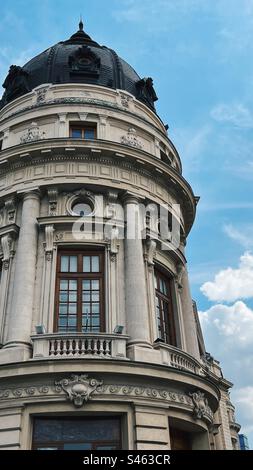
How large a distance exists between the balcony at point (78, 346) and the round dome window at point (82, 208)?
5.93 m

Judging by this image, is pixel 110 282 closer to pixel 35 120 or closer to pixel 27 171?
pixel 27 171

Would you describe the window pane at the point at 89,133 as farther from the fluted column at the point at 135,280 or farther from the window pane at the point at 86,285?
the window pane at the point at 86,285

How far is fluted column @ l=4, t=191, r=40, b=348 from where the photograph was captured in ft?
63.4

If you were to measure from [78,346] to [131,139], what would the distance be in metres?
11.2

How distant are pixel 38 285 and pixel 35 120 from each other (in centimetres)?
925

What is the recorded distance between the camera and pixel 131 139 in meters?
26.0

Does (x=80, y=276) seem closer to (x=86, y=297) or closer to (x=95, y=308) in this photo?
(x=86, y=297)

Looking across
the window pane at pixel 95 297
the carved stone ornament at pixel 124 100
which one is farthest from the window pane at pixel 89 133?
the window pane at pixel 95 297

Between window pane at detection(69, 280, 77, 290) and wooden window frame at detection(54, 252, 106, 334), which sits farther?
window pane at detection(69, 280, 77, 290)

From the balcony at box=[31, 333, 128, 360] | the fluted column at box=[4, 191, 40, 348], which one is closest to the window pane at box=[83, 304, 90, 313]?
the fluted column at box=[4, 191, 40, 348]

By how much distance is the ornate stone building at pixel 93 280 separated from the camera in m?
17.7

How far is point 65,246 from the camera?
21969 millimetres

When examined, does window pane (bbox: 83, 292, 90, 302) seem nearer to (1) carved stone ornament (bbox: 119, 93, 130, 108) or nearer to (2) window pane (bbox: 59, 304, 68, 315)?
(2) window pane (bbox: 59, 304, 68, 315)

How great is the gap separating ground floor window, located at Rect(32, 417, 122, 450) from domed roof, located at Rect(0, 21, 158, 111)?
1755cm
